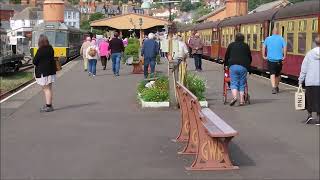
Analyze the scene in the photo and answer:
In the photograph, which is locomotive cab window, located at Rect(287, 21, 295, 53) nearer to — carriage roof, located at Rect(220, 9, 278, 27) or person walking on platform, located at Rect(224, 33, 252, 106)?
carriage roof, located at Rect(220, 9, 278, 27)

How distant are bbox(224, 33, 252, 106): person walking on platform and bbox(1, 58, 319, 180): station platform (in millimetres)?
513

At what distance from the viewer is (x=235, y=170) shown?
25.4 ft

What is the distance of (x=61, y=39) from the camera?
146 ft

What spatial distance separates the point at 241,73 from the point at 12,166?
7.27m

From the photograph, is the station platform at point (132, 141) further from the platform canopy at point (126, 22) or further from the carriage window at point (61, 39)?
the platform canopy at point (126, 22)

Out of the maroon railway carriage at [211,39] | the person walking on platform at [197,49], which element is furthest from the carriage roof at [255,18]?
the maroon railway carriage at [211,39]

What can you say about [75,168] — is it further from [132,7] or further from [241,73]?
[132,7]

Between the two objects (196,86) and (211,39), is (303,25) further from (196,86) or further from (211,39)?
(211,39)

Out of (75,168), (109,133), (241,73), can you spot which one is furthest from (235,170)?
(241,73)

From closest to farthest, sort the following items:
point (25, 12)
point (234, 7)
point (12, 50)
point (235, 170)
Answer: point (235, 170) < point (12, 50) < point (234, 7) < point (25, 12)

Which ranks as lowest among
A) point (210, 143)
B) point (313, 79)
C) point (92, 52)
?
point (210, 143)

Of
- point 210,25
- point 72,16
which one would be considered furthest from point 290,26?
point 72,16

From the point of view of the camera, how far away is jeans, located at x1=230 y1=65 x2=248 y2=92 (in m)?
14.1

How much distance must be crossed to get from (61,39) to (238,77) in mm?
31683
